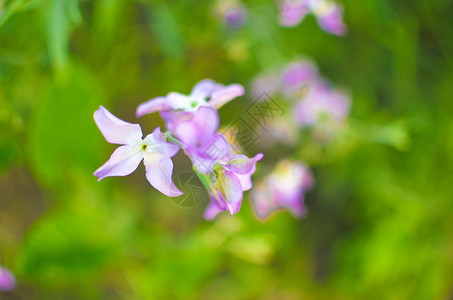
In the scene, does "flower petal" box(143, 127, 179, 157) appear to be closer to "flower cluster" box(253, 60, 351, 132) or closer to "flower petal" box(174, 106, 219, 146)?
"flower petal" box(174, 106, 219, 146)

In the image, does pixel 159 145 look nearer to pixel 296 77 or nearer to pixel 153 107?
pixel 153 107

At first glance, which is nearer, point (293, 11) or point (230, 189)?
point (230, 189)

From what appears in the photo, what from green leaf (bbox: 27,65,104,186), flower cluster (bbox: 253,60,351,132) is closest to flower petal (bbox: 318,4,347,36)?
flower cluster (bbox: 253,60,351,132)

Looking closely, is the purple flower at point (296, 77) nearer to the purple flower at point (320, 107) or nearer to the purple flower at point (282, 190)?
the purple flower at point (320, 107)

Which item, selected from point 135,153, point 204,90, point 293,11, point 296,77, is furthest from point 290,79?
point 135,153

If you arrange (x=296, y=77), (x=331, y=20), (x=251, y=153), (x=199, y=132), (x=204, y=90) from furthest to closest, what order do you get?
1. (x=251, y=153)
2. (x=296, y=77)
3. (x=331, y=20)
4. (x=204, y=90)
5. (x=199, y=132)

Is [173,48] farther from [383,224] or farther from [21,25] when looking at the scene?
[383,224]

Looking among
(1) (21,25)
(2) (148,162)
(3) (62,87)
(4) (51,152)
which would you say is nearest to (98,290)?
(4) (51,152)
